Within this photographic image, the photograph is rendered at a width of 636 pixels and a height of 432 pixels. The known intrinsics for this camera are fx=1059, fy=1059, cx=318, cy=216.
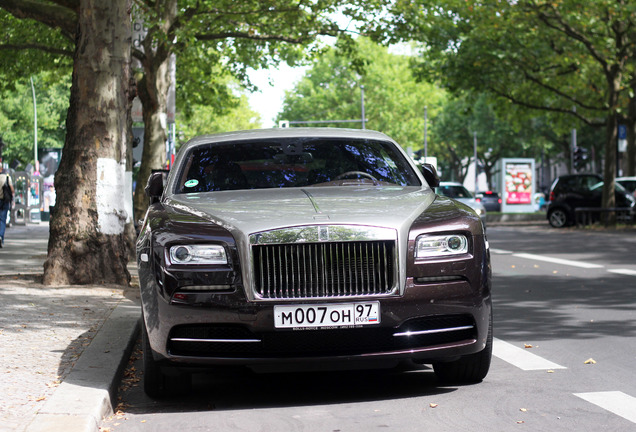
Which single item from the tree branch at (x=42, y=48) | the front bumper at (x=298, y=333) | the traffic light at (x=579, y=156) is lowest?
the front bumper at (x=298, y=333)

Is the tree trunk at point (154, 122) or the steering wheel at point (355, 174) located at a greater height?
the tree trunk at point (154, 122)

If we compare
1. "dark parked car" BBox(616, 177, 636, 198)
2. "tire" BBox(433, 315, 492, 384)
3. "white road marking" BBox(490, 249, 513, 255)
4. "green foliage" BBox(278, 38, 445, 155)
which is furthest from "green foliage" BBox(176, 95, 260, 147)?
"tire" BBox(433, 315, 492, 384)

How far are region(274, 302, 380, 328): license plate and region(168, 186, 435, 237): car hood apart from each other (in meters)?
0.43

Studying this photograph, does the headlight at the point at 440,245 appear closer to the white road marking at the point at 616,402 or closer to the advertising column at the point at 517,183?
the white road marking at the point at 616,402

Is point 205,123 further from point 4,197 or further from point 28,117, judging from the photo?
point 4,197

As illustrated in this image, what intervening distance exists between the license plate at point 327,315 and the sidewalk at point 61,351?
104 centimetres

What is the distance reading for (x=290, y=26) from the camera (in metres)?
23.1

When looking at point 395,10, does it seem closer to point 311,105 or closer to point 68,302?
point 68,302

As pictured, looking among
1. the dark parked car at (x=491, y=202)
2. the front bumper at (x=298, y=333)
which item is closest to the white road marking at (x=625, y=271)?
the front bumper at (x=298, y=333)

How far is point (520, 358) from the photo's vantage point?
23.9 ft

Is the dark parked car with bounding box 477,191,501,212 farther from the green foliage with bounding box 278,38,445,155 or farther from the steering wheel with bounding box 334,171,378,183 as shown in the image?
the steering wheel with bounding box 334,171,378,183

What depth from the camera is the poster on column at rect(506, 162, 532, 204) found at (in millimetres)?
46000

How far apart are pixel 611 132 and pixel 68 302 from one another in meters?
24.1

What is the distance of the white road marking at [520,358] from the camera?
6.92 meters
